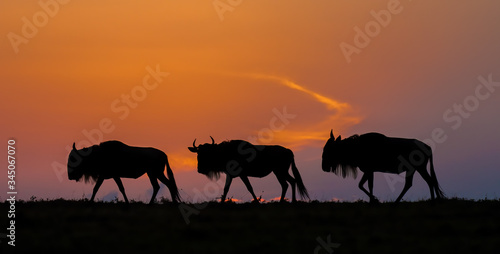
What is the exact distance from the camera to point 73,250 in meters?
11.9

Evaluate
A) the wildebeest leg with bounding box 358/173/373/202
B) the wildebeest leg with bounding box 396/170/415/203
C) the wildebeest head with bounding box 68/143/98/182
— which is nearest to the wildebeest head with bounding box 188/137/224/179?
the wildebeest head with bounding box 68/143/98/182

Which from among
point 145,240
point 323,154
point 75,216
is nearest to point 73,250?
point 145,240

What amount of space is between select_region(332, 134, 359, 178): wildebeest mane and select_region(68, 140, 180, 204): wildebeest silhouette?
576 cm

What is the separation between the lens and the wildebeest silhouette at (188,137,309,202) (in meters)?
22.4

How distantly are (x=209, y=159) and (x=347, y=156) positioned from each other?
4.79m

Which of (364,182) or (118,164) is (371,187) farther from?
(118,164)

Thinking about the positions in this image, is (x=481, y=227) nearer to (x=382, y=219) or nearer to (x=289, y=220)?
(x=382, y=219)

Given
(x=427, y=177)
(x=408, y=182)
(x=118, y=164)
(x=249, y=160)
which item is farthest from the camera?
(x=249, y=160)

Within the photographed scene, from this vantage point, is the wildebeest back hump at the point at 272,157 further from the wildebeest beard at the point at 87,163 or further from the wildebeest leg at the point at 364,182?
the wildebeest beard at the point at 87,163

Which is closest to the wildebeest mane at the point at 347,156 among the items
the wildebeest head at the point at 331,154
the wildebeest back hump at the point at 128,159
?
the wildebeest head at the point at 331,154

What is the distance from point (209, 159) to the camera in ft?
74.1

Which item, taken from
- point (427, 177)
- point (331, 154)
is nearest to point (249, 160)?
point (331, 154)

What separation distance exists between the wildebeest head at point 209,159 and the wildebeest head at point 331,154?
3.67 metres

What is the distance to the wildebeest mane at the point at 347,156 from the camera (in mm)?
22172
